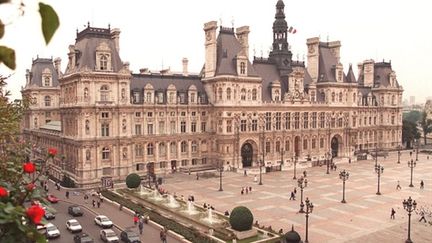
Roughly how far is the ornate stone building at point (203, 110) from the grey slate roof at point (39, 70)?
0.77 ft

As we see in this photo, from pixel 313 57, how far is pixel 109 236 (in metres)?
68.8

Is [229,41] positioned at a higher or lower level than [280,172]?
higher

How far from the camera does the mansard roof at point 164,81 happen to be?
227ft

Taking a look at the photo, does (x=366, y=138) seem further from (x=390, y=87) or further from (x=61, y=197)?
(x=61, y=197)

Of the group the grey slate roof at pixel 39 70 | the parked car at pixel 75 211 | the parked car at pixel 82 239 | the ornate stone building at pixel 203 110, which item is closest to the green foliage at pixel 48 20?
the parked car at pixel 82 239

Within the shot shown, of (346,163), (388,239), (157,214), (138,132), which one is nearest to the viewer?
(388,239)

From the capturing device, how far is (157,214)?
147 ft

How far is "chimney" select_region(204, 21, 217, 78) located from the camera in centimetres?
7550

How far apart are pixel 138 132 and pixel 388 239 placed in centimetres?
4268

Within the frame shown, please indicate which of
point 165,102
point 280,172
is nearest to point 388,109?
point 280,172

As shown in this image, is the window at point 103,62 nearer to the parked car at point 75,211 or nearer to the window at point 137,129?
the window at point 137,129

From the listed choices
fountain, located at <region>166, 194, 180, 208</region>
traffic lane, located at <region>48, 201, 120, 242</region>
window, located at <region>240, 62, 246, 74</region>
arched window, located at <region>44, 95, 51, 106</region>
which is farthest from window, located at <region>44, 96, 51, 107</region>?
fountain, located at <region>166, 194, 180, 208</region>

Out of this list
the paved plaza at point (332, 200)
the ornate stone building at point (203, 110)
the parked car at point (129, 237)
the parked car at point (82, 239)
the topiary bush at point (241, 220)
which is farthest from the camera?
the ornate stone building at point (203, 110)

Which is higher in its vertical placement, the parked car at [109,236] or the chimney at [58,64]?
the chimney at [58,64]
